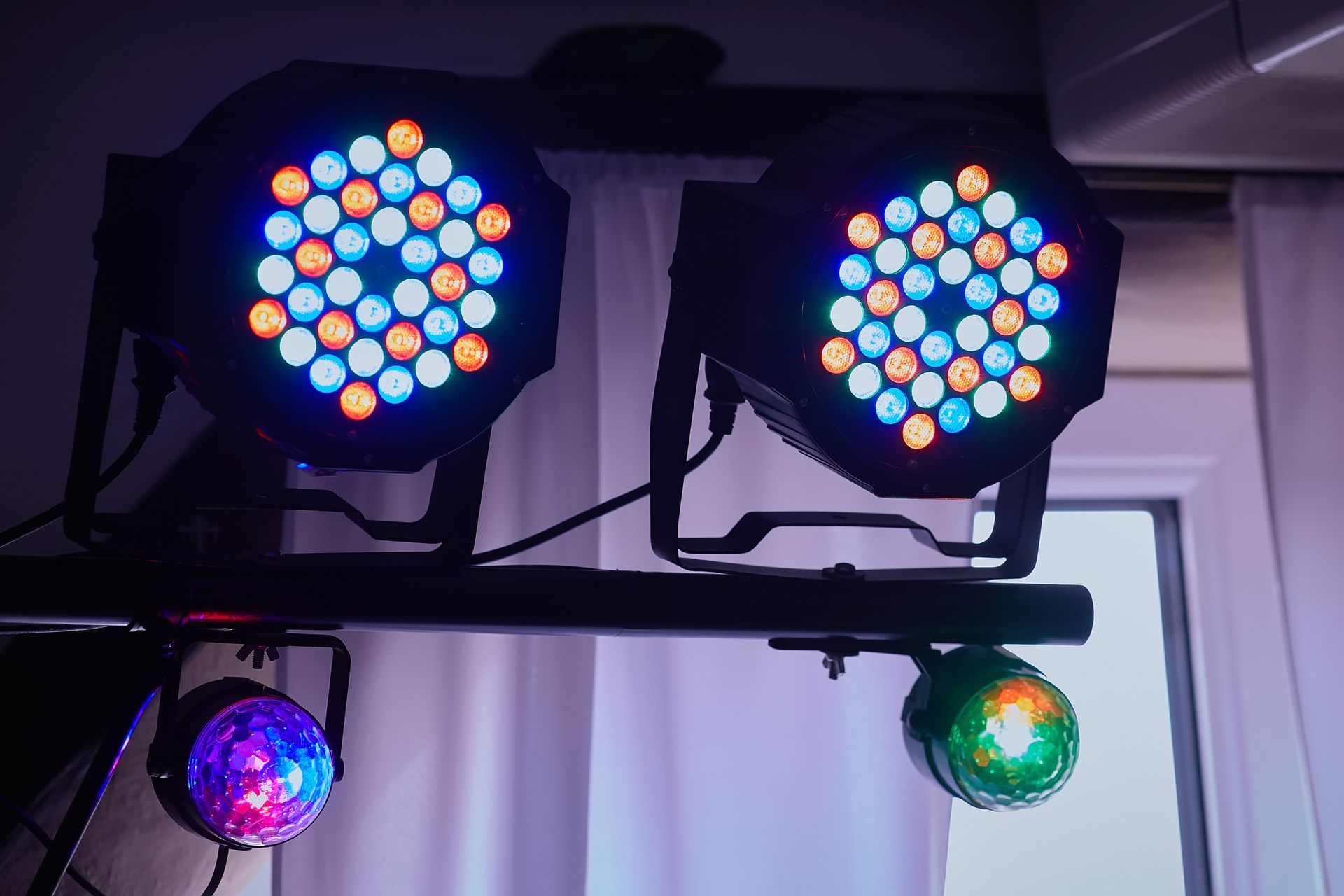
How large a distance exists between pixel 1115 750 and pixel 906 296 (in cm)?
181

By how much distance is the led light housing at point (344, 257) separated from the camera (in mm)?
557

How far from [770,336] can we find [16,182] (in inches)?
47.1

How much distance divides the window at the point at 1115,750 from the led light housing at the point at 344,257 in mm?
1586

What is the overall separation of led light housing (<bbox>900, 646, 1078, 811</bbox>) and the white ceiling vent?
90 cm

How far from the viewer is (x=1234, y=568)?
2.03 meters

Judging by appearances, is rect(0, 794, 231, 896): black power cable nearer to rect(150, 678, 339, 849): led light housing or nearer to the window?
rect(150, 678, 339, 849): led light housing

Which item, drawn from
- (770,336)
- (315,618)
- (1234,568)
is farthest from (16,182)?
(1234,568)

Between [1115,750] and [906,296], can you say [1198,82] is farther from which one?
[1115,750]

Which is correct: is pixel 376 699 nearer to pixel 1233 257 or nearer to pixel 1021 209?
pixel 1021 209

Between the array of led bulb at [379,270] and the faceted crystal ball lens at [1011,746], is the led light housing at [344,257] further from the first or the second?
the faceted crystal ball lens at [1011,746]

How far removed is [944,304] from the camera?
2.11ft

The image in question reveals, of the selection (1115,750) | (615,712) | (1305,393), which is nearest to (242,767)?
(615,712)

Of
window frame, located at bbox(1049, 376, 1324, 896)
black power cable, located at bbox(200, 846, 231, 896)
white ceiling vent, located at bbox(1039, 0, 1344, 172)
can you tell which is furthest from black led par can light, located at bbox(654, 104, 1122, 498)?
window frame, located at bbox(1049, 376, 1324, 896)

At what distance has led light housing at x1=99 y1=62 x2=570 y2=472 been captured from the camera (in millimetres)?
557
